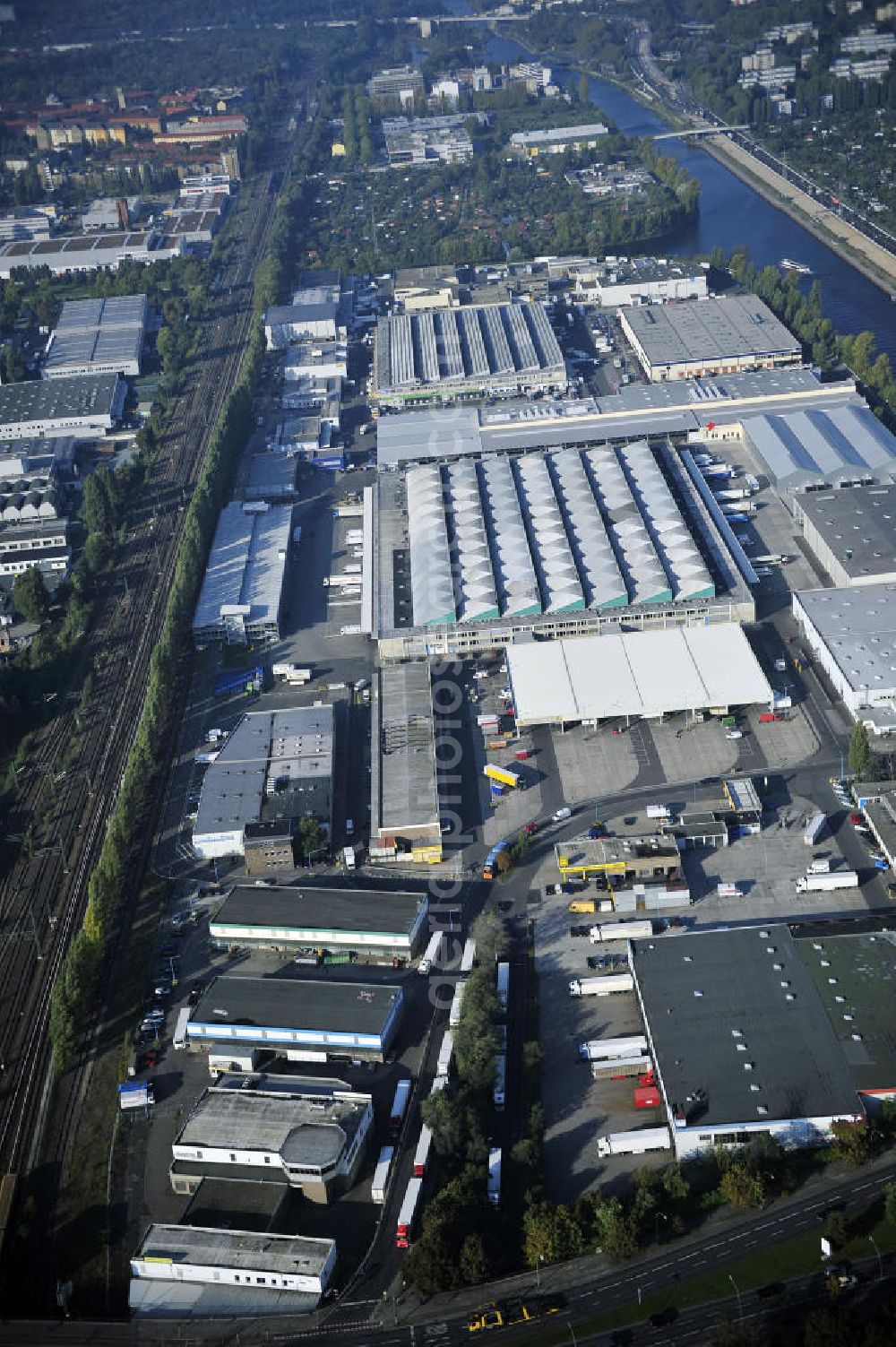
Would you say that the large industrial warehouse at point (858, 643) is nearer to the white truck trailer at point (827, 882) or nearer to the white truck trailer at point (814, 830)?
the white truck trailer at point (814, 830)

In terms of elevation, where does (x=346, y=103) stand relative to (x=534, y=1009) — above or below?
above

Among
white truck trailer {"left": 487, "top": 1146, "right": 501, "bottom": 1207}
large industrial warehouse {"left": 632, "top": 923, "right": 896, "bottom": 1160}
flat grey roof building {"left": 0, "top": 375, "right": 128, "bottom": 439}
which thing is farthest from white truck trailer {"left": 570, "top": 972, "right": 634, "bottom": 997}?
flat grey roof building {"left": 0, "top": 375, "right": 128, "bottom": 439}

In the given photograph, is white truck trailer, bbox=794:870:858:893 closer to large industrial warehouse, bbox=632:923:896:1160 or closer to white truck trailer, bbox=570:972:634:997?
large industrial warehouse, bbox=632:923:896:1160

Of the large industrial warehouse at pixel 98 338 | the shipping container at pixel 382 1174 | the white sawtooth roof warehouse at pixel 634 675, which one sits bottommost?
the shipping container at pixel 382 1174

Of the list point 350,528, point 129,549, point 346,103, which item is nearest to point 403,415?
point 350,528

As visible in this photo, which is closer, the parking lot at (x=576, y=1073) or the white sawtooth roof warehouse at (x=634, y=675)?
the parking lot at (x=576, y=1073)

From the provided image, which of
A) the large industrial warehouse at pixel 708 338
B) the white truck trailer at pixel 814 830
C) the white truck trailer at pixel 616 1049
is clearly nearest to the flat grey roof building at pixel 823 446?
the large industrial warehouse at pixel 708 338

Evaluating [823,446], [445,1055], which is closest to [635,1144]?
[445,1055]

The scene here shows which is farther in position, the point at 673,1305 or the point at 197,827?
the point at 197,827

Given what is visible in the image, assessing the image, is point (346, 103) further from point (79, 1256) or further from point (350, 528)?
point (79, 1256)
